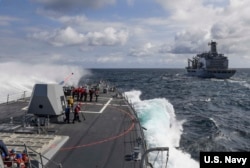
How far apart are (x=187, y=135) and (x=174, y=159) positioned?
10337 mm

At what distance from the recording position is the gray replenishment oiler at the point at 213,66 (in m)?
119

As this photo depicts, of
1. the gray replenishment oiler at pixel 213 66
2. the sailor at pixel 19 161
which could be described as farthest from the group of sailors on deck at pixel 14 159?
the gray replenishment oiler at pixel 213 66

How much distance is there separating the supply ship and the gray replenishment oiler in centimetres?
9993

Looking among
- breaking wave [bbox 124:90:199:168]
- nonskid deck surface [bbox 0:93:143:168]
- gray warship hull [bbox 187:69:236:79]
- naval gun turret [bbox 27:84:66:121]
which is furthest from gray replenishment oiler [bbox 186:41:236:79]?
naval gun turret [bbox 27:84:66:121]

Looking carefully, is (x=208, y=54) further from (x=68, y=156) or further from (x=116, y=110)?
(x=68, y=156)

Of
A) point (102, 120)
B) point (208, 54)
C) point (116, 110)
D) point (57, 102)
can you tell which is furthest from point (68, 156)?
point (208, 54)

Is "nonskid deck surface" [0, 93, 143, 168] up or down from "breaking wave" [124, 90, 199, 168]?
up

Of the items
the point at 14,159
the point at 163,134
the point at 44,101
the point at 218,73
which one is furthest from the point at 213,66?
the point at 14,159

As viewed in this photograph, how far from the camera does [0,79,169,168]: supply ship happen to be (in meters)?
13.7

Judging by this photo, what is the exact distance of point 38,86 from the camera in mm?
20609

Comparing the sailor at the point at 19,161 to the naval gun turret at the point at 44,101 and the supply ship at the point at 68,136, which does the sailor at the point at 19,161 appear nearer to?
the supply ship at the point at 68,136

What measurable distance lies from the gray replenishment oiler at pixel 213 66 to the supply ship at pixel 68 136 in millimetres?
99927

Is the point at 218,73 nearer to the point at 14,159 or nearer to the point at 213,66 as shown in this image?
the point at 213,66

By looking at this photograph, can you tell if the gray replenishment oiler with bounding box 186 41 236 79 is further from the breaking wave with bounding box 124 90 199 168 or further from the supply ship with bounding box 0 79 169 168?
the supply ship with bounding box 0 79 169 168
